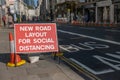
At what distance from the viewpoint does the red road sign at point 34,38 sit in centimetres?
937

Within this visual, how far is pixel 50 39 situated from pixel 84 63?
50.2 inches

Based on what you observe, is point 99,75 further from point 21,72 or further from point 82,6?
point 82,6

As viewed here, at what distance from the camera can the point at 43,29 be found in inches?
373

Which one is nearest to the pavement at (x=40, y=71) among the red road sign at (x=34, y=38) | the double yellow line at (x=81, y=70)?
the double yellow line at (x=81, y=70)

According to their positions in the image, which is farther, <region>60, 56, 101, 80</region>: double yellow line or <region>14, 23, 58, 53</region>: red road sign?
<region>14, 23, 58, 53</region>: red road sign

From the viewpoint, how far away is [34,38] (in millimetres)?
9453

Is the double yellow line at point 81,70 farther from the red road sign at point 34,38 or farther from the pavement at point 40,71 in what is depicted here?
the red road sign at point 34,38

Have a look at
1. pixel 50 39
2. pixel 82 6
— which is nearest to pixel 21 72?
pixel 50 39

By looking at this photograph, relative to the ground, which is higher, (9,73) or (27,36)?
(27,36)

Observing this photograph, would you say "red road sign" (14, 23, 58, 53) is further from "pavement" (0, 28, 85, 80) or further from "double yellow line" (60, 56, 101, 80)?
"double yellow line" (60, 56, 101, 80)

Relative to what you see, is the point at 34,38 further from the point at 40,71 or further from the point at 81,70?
the point at 81,70

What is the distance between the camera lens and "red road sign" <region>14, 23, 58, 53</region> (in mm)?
9367

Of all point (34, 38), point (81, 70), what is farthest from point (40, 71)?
point (34, 38)

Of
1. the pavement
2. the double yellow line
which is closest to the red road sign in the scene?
the pavement
